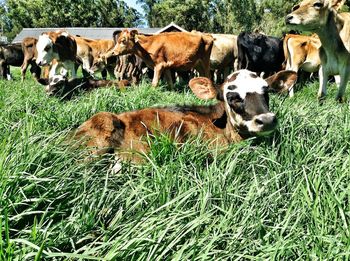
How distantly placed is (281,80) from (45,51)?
9284 mm

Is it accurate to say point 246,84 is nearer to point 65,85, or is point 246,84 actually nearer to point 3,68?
point 65,85

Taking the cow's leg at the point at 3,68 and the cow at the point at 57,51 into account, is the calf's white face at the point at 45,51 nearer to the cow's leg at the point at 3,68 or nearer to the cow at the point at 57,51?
the cow at the point at 57,51

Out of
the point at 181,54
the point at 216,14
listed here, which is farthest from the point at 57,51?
the point at 216,14

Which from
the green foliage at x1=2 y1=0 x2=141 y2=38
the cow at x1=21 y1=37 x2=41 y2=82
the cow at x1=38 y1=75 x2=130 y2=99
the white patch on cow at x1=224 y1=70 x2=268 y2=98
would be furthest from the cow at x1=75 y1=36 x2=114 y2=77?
the green foliage at x1=2 y1=0 x2=141 y2=38

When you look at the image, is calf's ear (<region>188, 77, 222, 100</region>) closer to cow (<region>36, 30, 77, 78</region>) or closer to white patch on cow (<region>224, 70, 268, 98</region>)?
white patch on cow (<region>224, 70, 268, 98</region>)

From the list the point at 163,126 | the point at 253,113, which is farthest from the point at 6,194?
the point at 253,113

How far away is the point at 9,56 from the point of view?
17.9m

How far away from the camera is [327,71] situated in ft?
24.5

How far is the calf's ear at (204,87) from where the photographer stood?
14.4 ft

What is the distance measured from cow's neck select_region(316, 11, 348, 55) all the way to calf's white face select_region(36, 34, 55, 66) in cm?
781

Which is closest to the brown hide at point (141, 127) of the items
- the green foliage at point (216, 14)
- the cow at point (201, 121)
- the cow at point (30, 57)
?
the cow at point (201, 121)

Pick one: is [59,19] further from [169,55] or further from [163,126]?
[163,126]

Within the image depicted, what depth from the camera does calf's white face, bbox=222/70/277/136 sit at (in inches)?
145

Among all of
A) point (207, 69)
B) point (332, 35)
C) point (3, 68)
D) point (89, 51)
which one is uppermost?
point (332, 35)
